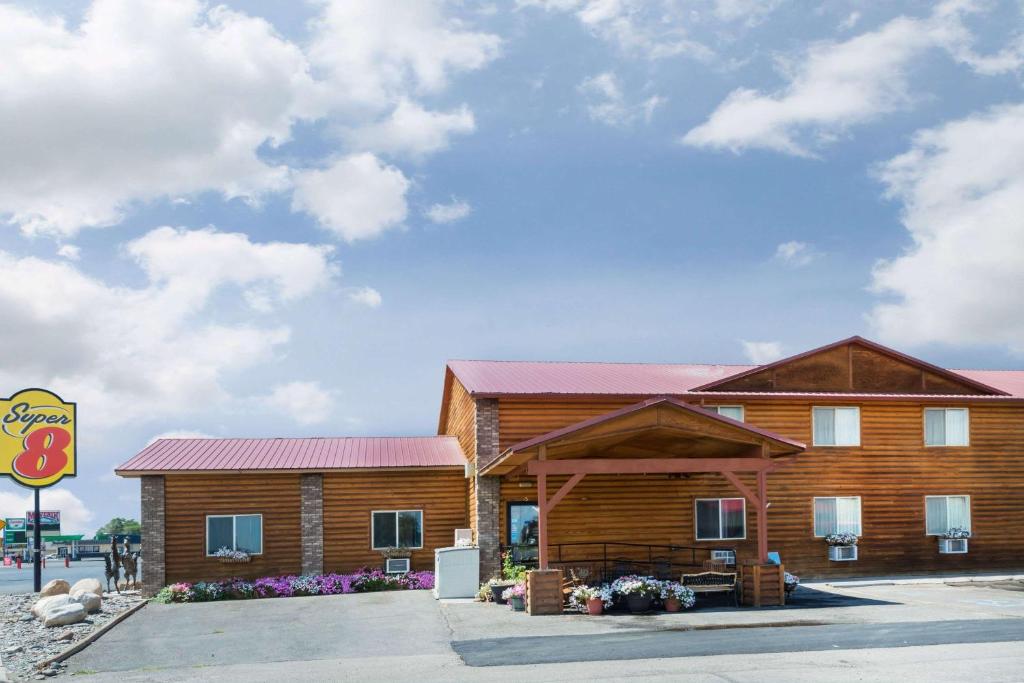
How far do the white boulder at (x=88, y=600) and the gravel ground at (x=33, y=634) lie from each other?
0.17 meters

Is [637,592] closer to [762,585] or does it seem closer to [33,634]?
[762,585]

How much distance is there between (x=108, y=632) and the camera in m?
19.6

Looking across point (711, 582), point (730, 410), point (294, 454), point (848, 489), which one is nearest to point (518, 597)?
point (711, 582)

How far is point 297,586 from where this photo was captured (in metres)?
25.6

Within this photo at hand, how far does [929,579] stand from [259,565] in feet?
57.5

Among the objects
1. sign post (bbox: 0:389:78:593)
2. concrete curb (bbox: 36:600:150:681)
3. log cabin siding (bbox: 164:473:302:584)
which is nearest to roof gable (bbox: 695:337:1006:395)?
log cabin siding (bbox: 164:473:302:584)

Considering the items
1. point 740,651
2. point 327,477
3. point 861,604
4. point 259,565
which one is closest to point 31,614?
point 259,565

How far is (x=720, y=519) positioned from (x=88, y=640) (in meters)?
15.6

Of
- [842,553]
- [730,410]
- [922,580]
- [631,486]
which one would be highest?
[730,410]

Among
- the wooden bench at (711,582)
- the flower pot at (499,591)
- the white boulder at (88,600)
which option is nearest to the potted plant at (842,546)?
the wooden bench at (711,582)

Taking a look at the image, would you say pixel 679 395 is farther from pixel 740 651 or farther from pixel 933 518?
pixel 740 651

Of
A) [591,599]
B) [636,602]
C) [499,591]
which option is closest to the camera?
[591,599]

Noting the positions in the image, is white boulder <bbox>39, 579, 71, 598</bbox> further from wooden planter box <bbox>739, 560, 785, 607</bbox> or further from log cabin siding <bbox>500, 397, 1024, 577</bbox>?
wooden planter box <bbox>739, 560, 785, 607</bbox>

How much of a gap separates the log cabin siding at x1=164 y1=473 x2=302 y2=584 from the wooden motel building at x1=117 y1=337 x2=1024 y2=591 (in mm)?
36
